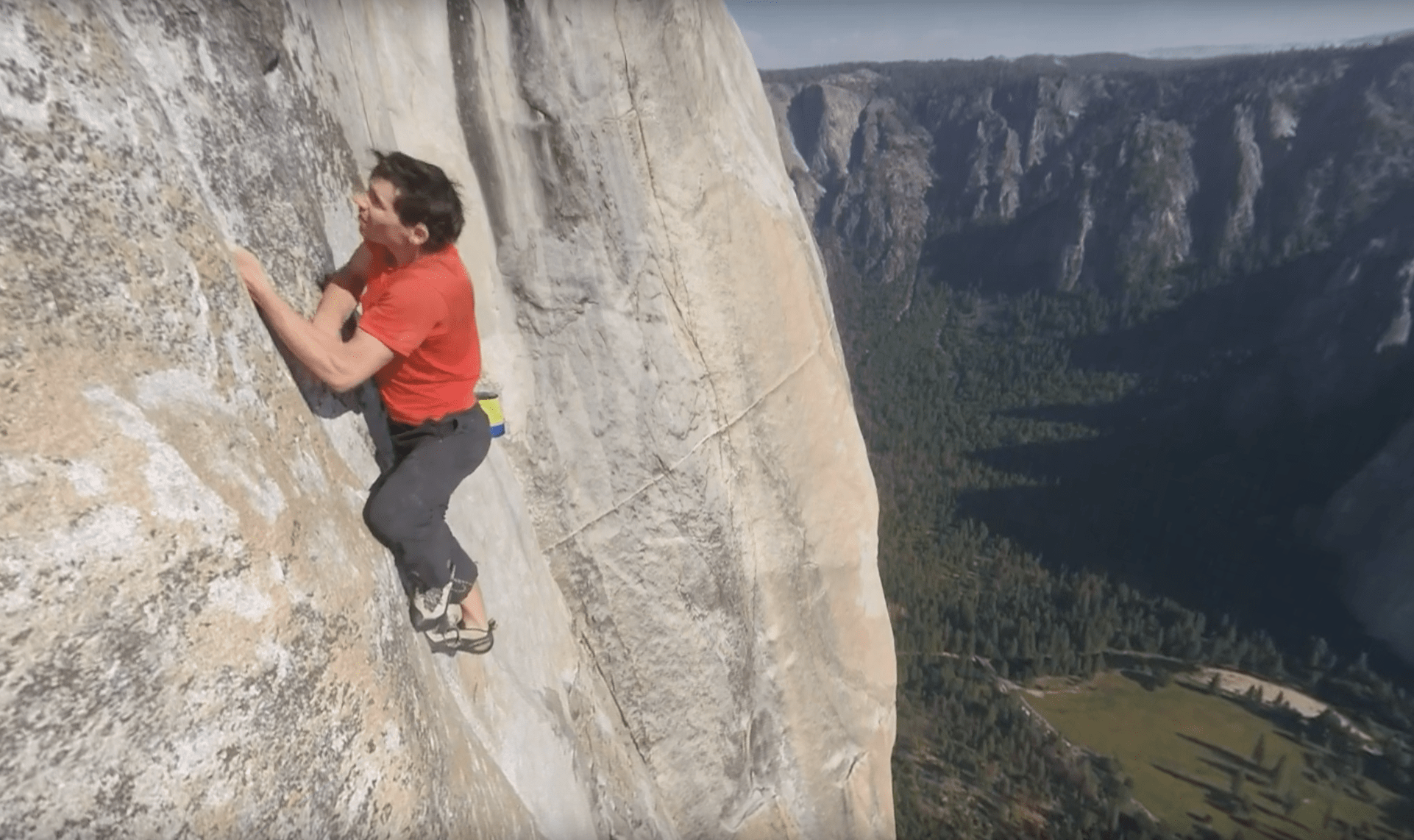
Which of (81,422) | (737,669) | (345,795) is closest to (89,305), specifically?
(81,422)

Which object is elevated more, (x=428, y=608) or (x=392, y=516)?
(x=392, y=516)

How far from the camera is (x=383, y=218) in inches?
140

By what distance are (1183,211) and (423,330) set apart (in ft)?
467

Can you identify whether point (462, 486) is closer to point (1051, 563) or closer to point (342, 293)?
point (342, 293)

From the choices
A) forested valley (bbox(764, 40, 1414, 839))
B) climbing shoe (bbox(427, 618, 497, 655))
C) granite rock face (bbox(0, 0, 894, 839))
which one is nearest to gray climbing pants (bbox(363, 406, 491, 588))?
granite rock face (bbox(0, 0, 894, 839))

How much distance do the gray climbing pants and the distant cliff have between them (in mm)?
74082

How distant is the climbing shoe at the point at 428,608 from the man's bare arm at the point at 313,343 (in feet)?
3.61

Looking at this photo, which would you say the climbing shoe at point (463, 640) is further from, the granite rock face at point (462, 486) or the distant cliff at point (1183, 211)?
the distant cliff at point (1183, 211)

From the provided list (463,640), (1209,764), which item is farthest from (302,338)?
(1209,764)

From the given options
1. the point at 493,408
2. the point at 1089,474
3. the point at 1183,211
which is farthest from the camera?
the point at 1183,211

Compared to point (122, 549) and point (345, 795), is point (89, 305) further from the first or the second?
point (345, 795)

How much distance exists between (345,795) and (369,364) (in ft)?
5.26

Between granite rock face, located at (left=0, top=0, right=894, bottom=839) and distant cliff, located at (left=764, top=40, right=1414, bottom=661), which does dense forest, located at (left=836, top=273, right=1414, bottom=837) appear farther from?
granite rock face, located at (left=0, top=0, right=894, bottom=839)

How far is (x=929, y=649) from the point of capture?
5250 centimetres
